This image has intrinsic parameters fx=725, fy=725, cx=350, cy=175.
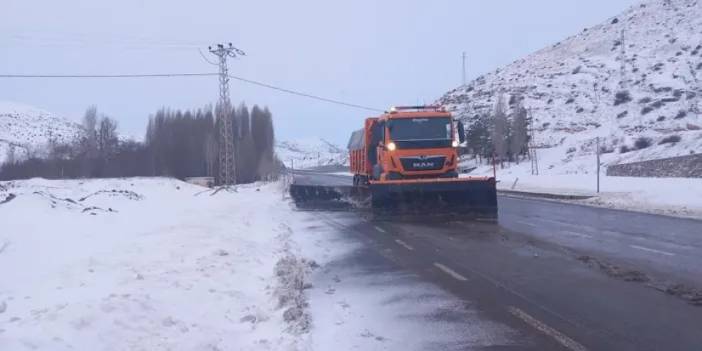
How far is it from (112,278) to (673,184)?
91.6 feet

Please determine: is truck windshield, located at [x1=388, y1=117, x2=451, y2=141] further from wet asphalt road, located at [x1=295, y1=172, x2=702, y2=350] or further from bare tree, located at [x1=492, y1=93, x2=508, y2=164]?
bare tree, located at [x1=492, y1=93, x2=508, y2=164]

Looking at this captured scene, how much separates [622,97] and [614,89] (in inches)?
209

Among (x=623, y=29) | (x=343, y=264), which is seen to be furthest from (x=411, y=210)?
(x=623, y=29)

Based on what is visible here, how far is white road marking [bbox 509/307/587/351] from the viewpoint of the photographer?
6566 mm

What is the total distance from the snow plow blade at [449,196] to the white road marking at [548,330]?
11555mm

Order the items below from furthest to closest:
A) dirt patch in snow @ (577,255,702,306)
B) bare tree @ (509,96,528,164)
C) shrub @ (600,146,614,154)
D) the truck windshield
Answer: bare tree @ (509,96,528,164) → shrub @ (600,146,614,154) → the truck windshield → dirt patch in snow @ (577,255,702,306)

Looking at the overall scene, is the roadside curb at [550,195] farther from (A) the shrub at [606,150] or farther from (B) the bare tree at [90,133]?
(B) the bare tree at [90,133]

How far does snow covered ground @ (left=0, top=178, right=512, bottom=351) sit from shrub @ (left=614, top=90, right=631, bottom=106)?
7301cm

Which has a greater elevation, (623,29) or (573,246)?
(623,29)

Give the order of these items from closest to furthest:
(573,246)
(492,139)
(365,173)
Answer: (573,246), (365,173), (492,139)

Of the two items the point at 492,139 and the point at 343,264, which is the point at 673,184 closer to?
the point at 343,264

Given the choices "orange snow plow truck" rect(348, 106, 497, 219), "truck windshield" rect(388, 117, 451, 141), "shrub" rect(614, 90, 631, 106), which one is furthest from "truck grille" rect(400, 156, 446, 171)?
"shrub" rect(614, 90, 631, 106)

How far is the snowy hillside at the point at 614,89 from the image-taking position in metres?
60.2

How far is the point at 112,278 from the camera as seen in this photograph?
9648mm
